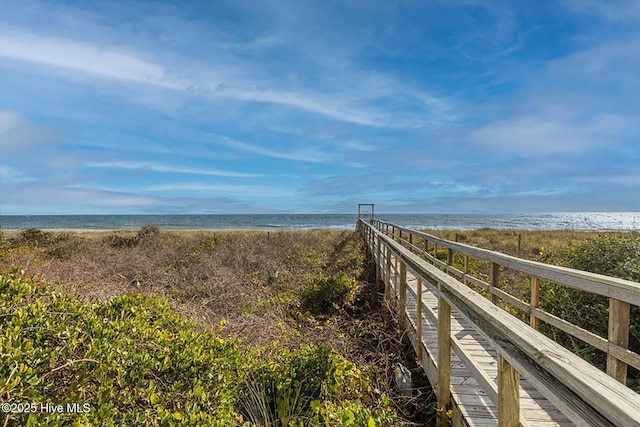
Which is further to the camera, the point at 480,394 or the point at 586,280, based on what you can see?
the point at 480,394

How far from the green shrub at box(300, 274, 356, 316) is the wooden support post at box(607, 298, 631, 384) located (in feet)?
17.9

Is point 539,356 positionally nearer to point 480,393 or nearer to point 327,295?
point 480,393

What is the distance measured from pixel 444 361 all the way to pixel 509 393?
1207mm

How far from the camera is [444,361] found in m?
2.93

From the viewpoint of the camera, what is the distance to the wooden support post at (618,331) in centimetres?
203

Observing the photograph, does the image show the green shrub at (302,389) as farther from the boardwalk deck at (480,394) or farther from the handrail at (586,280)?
the handrail at (586,280)

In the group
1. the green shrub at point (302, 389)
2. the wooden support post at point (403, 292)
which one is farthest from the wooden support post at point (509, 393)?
the wooden support post at point (403, 292)

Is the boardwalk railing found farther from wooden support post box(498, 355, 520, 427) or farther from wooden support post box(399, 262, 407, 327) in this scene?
wooden support post box(399, 262, 407, 327)

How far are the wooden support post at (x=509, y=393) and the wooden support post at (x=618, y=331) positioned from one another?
81cm

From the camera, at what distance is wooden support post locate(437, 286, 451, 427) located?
9.50ft

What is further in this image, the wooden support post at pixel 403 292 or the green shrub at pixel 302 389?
the wooden support post at pixel 403 292

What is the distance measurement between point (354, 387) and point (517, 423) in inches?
84.3

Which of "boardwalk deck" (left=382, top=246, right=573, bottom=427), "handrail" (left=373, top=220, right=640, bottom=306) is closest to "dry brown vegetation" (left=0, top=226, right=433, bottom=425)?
"boardwalk deck" (left=382, top=246, right=573, bottom=427)

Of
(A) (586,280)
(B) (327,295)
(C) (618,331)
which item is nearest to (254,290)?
(B) (327,295)
